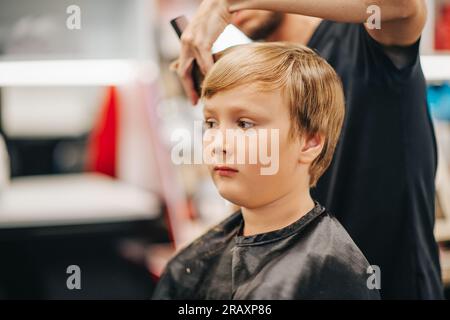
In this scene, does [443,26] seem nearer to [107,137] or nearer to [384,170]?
[107,137]

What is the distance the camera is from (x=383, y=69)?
1.09 metres

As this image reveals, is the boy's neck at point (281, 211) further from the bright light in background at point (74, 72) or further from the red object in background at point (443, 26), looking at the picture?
the bright light in background at point (74, 72)

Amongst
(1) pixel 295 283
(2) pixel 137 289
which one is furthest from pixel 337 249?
(2) pixel 137 289

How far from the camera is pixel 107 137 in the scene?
3289 mm

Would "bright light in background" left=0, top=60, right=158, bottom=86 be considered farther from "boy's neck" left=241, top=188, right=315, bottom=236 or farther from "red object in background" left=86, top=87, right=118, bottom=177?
"boy's neck" left=241, top=188, right=315, bottom=236

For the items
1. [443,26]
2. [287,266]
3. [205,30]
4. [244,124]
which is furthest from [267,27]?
[443,26]

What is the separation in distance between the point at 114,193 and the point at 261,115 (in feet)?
6.97

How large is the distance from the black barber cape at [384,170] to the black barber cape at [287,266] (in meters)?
0.15

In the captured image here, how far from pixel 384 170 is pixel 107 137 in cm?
235

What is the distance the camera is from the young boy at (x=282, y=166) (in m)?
0.90

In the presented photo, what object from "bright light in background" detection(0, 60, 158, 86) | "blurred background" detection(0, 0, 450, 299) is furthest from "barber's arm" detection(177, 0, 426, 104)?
"bright light in background" detection(0, 60, 158, 86)

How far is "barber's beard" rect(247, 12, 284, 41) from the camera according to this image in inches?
42.0
